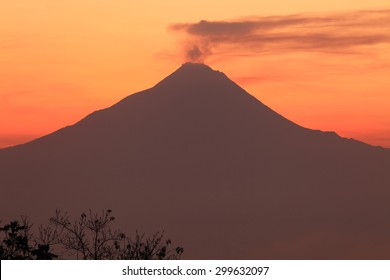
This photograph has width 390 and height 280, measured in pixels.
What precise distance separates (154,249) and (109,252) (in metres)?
1.44
